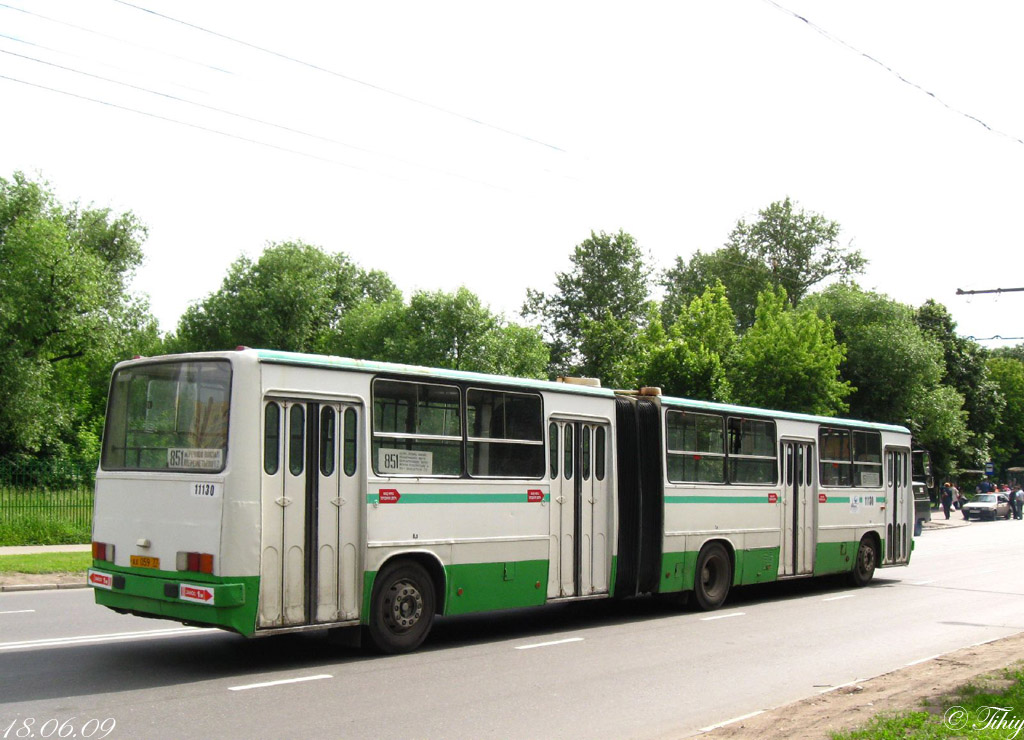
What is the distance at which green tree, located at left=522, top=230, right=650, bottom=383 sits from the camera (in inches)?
2805

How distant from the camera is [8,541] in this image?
2228 cm

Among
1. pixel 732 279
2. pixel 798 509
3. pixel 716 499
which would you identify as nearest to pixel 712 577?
pixel 716 499

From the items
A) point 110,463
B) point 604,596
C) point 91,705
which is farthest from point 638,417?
point 91,705

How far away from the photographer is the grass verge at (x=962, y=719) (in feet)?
22.3

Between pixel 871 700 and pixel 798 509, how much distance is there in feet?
30.6

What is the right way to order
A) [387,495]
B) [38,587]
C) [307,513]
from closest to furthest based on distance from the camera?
[307,513]
[387,495]
[38,587]

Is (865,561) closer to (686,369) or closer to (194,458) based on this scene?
(194,458)

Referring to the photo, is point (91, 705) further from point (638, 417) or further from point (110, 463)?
point (638, 417)

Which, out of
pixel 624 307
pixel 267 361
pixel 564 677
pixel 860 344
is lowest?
pixel 564 677

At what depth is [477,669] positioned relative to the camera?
33.3ft

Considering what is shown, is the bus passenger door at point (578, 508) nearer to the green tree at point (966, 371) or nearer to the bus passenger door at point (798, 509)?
the bus passenger door at point (798, 509)

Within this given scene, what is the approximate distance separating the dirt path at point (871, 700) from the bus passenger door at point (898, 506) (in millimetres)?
9807

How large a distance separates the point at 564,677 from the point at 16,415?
33.8 metres

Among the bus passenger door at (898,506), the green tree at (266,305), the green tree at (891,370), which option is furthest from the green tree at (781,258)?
the bus passenger door at (898,506)
